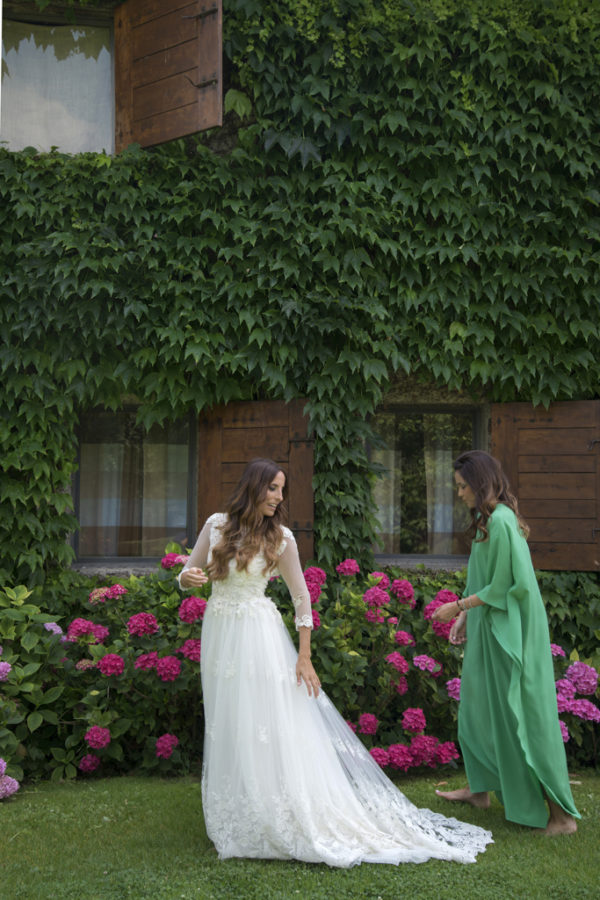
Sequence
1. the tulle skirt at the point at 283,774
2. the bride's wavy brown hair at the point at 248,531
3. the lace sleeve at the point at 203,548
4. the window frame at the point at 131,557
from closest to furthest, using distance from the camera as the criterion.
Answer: the tulle skirt at the point at 283,774
the bride's wavy brown hair at the point at 248,531
the lace sleeve at the point at 203,548
the window frame at the point at 131,557

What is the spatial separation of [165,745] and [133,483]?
2654 mm

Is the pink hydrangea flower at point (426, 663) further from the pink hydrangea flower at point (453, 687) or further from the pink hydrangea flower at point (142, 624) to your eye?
the pink hydrangea flower at point (142, 624)

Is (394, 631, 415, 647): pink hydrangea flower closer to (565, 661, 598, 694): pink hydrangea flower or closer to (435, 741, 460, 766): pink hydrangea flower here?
(435, 741, 460, 766): pink hydrangea flower

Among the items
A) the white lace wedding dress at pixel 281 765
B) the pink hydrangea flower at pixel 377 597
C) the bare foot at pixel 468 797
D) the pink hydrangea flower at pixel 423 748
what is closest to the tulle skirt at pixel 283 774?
the white lace wedding dress at pixel 281 765

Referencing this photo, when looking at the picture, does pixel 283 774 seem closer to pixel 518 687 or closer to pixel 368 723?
pixel 518 687

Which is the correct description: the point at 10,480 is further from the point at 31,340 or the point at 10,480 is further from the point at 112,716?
the point at 112,716

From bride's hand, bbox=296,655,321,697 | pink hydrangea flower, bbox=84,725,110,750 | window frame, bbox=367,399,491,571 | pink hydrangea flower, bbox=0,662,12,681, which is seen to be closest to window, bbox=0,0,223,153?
window frame, bbox=367,399,491,571

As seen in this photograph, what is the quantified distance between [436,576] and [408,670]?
142 cm

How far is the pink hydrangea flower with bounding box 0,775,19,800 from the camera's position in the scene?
4605 mm

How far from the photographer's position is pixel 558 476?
6516mm

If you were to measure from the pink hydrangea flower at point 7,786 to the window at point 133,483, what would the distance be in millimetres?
2577

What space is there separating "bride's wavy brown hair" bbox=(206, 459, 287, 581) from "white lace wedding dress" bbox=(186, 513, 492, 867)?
0.20ft

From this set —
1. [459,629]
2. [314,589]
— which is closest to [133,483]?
[314,589]

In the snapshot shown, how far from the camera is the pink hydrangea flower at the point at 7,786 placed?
15.1 feet
